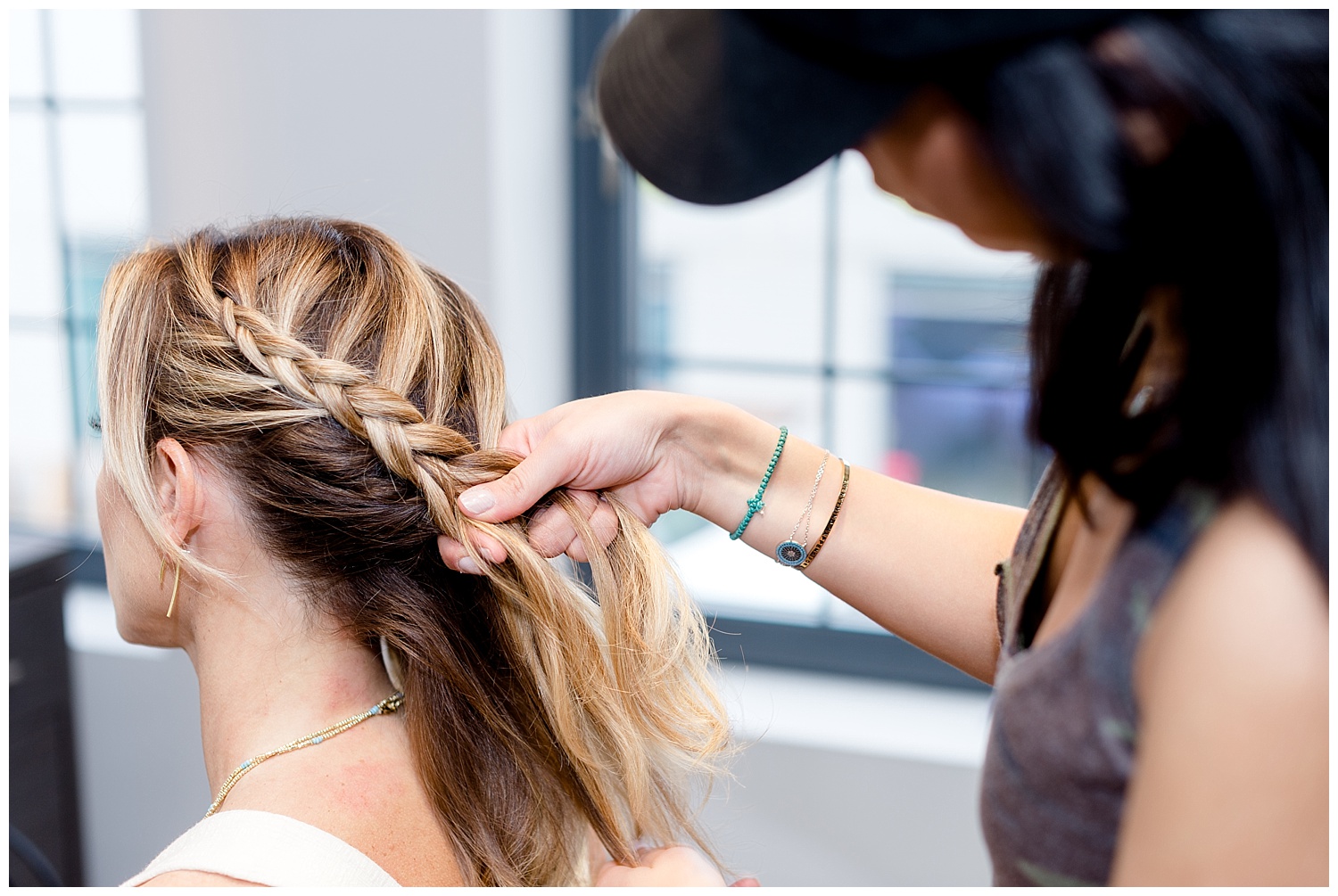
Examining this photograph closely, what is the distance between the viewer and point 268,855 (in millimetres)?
743

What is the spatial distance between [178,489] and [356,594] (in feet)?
0.55

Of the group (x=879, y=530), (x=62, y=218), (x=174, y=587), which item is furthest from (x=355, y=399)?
(x=62, y=218)

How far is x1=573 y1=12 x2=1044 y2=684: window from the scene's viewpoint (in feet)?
6.20

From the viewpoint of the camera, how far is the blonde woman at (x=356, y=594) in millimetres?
788

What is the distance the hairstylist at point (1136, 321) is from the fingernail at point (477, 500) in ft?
1.08

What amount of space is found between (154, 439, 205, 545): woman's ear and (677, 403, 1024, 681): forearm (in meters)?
0.42

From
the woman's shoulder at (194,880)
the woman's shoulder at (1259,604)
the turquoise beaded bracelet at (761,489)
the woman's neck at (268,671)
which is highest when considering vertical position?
the woman's shoulder at (1259,604)

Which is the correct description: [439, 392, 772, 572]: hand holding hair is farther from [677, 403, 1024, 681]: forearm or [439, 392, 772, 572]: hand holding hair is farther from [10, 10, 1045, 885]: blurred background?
[10, 10, 1045, 885]: blurred background

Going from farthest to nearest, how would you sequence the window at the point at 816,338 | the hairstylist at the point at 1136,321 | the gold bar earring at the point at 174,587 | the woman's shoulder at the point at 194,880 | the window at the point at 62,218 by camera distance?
the window at the point at 62,218 → the window at the point at 816,338 → the gold bar earring at the point at 174,587 → the woman's shoulder at the point at 194,880 → the hairstylist at the point at 1136,321

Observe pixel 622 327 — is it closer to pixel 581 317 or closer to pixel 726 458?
pixel 581 317

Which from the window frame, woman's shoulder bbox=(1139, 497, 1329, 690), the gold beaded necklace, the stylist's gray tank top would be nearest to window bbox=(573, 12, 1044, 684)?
the window frame

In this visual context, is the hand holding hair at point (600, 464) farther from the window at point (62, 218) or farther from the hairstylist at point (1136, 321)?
the window at point (62, 218)

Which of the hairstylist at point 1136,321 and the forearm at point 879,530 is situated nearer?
the hairstylist at point 1136,321

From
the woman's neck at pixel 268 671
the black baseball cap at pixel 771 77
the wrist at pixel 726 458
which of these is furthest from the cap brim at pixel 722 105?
the woman's neck at pixel 268 671
